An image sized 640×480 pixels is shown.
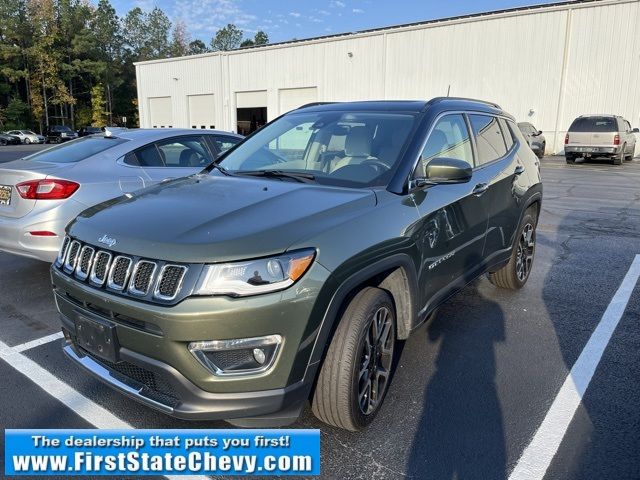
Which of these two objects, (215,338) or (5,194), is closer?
(215,338)

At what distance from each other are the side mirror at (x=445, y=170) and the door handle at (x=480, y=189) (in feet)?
2.30

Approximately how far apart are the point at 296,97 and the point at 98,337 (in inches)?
1298

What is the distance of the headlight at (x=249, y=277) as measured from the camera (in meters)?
2.13

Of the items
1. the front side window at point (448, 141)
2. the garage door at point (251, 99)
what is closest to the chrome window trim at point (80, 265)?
the front side window at point (448, 141)

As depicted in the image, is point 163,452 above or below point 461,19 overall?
below

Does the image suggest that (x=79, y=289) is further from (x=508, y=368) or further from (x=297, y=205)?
(x=508, y=368)

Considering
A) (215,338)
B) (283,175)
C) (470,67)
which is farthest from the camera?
(470,67)

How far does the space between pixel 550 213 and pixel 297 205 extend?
8439 millimetres

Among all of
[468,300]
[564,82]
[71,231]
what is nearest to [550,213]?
[468,300]

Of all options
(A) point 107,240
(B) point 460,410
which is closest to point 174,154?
(A) point 107,240

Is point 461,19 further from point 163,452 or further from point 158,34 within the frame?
point 158,34

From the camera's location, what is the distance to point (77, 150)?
5.37 meters

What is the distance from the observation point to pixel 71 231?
279cm

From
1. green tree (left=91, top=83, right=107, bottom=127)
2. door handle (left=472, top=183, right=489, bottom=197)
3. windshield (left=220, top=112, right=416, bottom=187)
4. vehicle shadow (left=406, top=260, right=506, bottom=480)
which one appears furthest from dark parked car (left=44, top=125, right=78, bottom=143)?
vehicle shadow (left=406, top=260, right=506, bottom=480)
